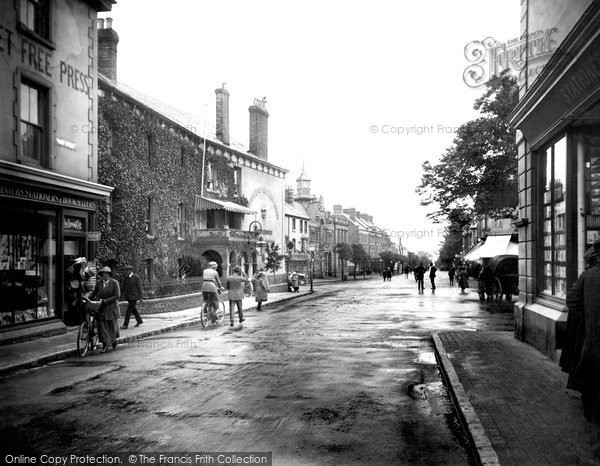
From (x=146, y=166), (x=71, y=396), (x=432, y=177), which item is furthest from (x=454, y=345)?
(x=432, y=177)

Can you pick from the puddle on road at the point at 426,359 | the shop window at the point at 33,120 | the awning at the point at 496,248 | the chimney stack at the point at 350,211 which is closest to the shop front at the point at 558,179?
the puddle on road at the point at 426,359

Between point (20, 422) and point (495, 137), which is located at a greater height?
point (495, 137)

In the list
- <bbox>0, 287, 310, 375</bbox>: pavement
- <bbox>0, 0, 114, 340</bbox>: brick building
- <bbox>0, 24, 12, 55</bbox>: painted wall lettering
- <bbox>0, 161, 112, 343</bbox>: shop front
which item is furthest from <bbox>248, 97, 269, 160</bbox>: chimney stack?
<bbox>0, 24, 12, 55</bbox>: painted wall lettering

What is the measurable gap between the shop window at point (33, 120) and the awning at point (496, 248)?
18.4 m

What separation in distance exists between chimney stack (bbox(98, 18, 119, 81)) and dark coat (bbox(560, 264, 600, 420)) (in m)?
25.3

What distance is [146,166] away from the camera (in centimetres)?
2642

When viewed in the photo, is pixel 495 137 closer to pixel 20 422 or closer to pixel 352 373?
pixel 352 373

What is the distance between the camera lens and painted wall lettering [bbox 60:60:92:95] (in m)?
15.3

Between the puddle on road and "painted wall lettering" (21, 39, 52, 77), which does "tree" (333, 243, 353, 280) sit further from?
the puddle on road

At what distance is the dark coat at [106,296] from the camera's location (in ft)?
36.6

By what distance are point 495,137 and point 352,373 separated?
902 inches

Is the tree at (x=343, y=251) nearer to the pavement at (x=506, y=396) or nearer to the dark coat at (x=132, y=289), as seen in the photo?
the dark coat at (x=132, y=289)

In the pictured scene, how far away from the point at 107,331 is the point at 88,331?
434 mm

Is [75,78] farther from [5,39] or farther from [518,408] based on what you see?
[518,408]
